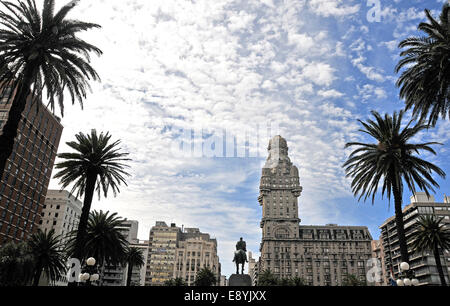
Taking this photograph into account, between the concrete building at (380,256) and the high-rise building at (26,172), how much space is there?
138m

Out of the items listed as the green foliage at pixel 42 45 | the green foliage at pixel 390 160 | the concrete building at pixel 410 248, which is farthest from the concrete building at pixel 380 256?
the green foliage at pixel 42 45

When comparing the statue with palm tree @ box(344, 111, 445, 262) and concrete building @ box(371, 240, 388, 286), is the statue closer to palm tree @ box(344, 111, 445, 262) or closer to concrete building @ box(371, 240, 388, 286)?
palm tree @ box(344, 111, 445, 262)

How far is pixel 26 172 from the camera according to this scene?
92125mm

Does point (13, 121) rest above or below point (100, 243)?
above

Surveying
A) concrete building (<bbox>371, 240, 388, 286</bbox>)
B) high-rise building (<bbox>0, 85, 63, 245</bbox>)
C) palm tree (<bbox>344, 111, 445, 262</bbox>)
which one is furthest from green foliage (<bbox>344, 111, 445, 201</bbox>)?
concrete building (<bbox>371, 240, 388, 286</bbox>)

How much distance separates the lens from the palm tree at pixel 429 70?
23797mm

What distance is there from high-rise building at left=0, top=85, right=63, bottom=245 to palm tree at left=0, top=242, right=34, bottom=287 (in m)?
32.5

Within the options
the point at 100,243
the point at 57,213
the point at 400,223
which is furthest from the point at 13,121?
the point at 57,213

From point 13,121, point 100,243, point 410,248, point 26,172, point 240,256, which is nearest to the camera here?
point 13,121

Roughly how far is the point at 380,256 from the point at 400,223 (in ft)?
484

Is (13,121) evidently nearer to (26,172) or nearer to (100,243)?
(100,243)

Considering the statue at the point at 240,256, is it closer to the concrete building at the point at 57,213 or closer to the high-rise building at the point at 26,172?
the high-rise building at the point at 26,172
